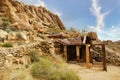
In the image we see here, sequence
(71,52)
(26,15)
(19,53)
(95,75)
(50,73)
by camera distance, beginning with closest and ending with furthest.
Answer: (50,73), (19,53), (95,75), (71,52), (26,15)

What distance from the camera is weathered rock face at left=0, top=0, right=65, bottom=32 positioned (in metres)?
35.7

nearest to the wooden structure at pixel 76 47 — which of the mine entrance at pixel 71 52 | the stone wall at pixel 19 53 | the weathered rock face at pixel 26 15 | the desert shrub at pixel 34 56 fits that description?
the mine entrance at pixel 71 52

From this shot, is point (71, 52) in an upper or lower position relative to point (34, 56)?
upper

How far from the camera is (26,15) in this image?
146 feet

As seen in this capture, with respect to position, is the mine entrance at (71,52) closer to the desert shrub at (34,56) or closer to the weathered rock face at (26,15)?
the desert shrub at (34,56)

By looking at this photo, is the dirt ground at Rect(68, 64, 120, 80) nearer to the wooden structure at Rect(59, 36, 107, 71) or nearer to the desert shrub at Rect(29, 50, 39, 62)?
the desert shrub at Rect(29, 50, 39, 62)

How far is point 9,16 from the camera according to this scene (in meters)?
36.6

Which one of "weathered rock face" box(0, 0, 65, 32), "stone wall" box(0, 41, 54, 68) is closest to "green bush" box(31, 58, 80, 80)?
"stone wall" box(0, 41, 54, 68)

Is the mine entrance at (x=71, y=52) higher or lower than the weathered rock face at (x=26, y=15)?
lower

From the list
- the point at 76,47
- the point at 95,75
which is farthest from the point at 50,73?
the point at 76,47

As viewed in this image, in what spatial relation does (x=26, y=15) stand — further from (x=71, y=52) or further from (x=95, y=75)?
(x=95, y=75)

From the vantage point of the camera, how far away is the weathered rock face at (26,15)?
1404 inches

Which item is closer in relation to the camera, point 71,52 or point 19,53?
point 19,53

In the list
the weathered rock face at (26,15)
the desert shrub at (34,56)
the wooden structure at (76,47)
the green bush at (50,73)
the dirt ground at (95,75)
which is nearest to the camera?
the green bush at (50,73)
